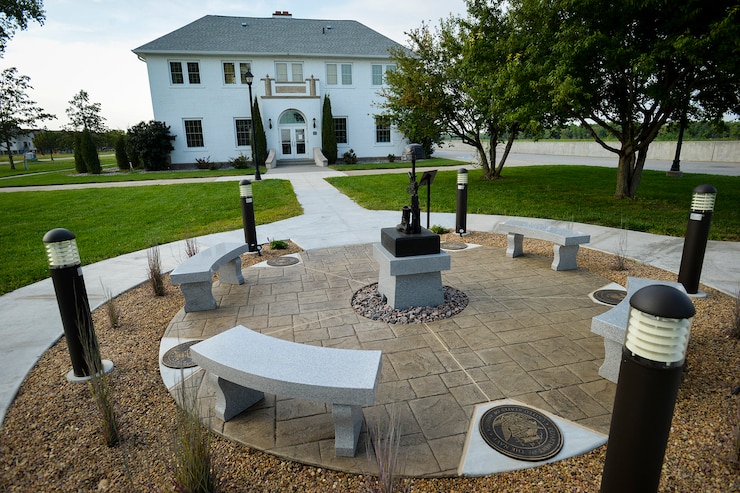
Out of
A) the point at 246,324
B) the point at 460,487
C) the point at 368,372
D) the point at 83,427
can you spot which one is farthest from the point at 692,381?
the point at 83,427

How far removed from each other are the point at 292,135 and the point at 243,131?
3.37 m

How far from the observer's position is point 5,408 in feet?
11.0

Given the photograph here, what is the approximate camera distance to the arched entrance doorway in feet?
94.9

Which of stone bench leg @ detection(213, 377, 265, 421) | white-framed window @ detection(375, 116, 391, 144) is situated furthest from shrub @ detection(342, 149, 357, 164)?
stone bench leg @ detection(213, 377, 265, 421)

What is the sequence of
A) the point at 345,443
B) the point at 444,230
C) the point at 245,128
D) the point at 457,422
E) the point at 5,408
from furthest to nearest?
the point at 245,128, the point at 444,230, the point at 5,408, the point at 457,422, the point at 345,443

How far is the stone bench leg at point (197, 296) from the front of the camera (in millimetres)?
5082

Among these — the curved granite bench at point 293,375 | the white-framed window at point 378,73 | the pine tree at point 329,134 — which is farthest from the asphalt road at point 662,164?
the curved granite bench at point 293,375

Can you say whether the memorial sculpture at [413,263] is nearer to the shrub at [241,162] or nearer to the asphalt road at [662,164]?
the asphalt road at [662,164]

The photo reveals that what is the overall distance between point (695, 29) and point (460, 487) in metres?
11.5

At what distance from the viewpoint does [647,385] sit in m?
1.64

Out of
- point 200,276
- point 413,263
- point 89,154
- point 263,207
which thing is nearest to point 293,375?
point 413,263

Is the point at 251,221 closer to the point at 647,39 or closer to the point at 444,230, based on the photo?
the point at 444,230

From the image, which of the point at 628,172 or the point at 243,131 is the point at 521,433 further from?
the point at 243,131

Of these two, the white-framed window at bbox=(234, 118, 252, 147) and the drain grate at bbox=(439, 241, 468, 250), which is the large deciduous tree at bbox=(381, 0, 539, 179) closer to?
the drain grate at bbox=(439, 241, 468, 250)
